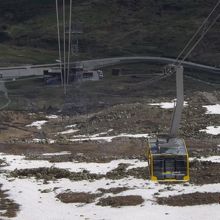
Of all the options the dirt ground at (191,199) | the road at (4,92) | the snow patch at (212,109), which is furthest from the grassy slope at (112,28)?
the dirt ground at (191,199)

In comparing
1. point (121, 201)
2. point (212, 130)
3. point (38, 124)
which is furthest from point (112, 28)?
point (121, 201)

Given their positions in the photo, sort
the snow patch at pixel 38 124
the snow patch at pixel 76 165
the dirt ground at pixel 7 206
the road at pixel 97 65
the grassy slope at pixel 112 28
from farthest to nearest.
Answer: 1. the grassy slope at pixel 112 28
2. the road at pixel 97 65
3. the snow patch at pixel 38 124
4. the snow patch at pixel 76 165
5. the dirt ground at pixel 7 206

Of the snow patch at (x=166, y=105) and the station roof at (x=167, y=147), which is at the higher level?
the snow patch at (x=166, y=105)

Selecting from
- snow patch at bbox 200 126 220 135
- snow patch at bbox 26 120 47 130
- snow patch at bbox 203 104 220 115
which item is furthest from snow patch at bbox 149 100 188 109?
snow patch at bbox 200 126 220 135

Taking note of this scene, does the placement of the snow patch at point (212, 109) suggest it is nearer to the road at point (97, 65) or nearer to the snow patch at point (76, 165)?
the snow patch at point (76, 165)

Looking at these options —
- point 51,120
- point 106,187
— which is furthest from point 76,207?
point 51,120

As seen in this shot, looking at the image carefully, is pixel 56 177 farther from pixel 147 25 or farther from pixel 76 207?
pixel 147 25

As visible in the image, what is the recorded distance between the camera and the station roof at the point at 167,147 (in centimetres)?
4288

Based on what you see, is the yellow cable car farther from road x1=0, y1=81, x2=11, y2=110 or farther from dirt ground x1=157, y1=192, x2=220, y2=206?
road x1=0, y1=81, x2=11, y2=110

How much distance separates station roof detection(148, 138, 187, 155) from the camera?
4288 centimetres

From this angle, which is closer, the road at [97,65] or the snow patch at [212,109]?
the snow patch at [212,109]

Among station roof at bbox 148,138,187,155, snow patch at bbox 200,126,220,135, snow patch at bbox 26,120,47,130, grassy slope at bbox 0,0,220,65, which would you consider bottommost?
station roof at bbox 148,138,187,155

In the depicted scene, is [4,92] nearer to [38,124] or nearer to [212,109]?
[38,124]

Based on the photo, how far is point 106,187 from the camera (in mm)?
50938
